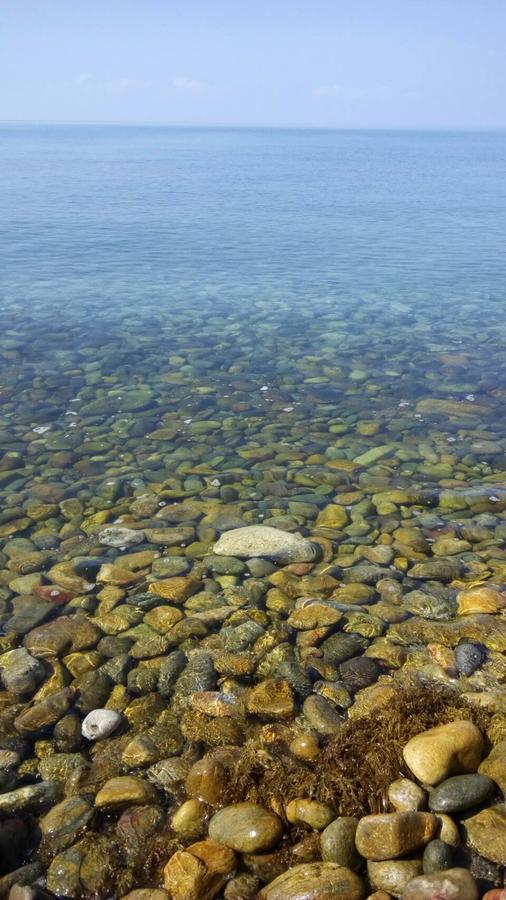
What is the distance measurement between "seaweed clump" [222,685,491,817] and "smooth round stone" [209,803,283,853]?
13 cm

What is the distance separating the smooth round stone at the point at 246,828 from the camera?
430cm

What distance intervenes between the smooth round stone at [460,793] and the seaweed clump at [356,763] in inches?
11.1

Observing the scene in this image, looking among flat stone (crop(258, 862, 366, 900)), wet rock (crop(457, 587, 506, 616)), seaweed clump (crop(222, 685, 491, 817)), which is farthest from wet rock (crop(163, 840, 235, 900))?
wet rock (crop(457, 587, 506, 616))

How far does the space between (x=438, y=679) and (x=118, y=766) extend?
8.71ft

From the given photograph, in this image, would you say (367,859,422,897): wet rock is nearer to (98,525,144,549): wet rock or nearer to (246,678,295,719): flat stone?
(246,678,295,719): flat stone

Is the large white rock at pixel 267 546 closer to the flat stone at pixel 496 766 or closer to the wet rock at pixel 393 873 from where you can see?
the flat stone at pixel 496 766

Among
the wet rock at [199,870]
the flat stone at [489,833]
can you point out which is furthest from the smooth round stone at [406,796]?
the wet rock at [199,870]

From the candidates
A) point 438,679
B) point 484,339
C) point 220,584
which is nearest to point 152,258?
point 484,339

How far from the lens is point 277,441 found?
11547 mm

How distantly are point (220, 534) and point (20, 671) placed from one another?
10.2 feet

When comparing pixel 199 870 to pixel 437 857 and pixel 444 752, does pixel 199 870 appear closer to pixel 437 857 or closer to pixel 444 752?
pixel 437 857

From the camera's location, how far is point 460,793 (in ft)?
14.5

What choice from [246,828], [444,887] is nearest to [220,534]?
[246,828]

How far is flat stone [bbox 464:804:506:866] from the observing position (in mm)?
4145
